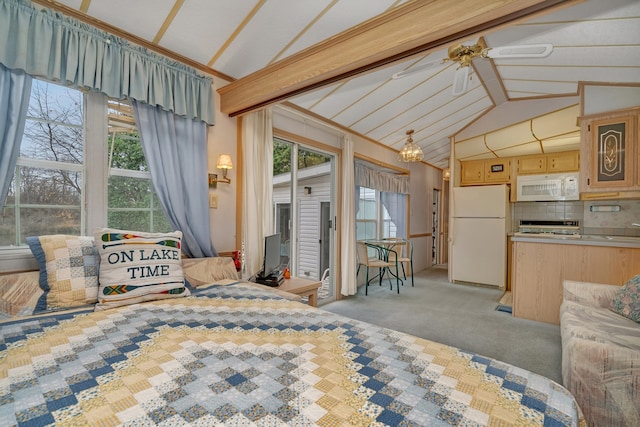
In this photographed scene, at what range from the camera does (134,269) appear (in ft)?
5.65

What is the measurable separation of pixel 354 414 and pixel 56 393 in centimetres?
87

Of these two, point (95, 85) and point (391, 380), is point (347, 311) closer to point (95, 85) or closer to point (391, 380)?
point (391, 380)

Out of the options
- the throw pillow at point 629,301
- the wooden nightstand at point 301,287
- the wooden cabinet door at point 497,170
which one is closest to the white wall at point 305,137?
the wooden nightstand at point 301,287

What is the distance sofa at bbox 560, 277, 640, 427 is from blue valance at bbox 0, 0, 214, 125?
3.07m

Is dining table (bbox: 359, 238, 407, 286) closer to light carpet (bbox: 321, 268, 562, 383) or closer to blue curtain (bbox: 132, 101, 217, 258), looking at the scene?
light carpet (bbox: 321, 268, 562, 383)

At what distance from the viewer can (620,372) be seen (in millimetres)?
1532

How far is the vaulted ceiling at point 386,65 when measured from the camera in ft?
6.51

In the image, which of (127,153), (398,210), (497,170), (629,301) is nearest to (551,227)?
(497,170)

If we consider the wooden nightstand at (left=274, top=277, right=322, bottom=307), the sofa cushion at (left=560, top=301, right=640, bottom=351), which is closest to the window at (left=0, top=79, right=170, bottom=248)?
the wooden nightstand at (left=274, top=277, right=322, bottom=307)

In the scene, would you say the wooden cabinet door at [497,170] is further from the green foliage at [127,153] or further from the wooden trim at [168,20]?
the green foliage at [127,153]

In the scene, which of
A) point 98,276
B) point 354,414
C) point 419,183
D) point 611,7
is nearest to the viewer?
point 354,414

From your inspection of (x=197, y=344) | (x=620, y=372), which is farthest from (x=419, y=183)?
(x=197, y=344)

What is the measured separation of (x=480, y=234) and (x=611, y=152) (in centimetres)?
217

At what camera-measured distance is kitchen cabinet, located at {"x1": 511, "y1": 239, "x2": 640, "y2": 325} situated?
295 centimetres
